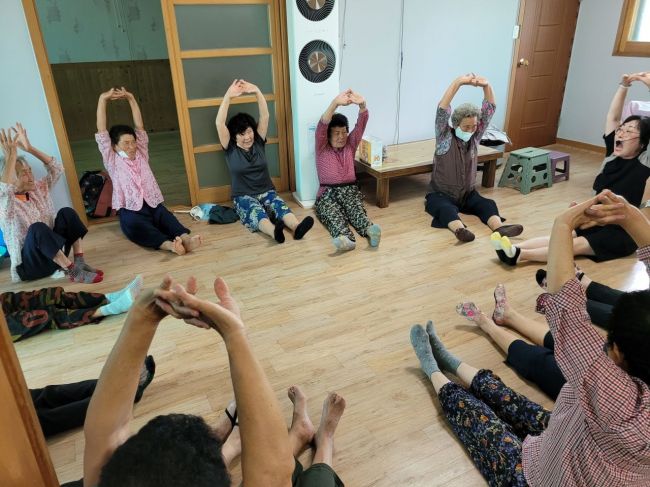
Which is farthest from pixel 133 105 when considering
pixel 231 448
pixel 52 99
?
pixel 231 448

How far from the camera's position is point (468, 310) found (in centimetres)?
223

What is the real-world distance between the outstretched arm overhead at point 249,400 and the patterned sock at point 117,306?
167 cm

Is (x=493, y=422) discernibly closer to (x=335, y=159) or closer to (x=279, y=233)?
(x=279, y=233)

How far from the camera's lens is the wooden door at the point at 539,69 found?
15.4 ft

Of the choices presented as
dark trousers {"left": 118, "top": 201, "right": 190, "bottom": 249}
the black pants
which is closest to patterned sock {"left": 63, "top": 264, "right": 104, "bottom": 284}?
dark trousers {"left": 118, "top": 201, "right": 190, "bottom": 249}

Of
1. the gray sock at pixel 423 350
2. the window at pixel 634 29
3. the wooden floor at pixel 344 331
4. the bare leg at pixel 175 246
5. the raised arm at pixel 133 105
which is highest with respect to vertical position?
the window at pixel 634 29

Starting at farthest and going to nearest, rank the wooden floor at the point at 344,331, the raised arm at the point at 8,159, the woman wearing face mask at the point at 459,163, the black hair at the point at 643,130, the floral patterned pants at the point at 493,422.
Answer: the woman wearing face mask at the point at 459,163
the black hair at the point at 643,130
the raised arm at the point at 8,159
the wooden floor at the point at 344,331
the floral patterned pants at the point at 493,422

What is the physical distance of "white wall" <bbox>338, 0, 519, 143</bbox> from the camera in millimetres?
3941

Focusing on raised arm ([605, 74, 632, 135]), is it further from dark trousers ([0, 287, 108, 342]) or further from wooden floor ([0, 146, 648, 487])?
dark trousers ([0, 287, 108, 342])

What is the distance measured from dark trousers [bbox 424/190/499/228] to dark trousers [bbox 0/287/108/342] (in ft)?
7.46

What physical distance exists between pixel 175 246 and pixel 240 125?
3.45ft

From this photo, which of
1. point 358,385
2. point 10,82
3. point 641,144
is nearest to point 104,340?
point 358,385

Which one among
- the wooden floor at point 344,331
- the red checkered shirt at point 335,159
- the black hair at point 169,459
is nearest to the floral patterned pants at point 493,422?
the wooden floor at point 344,331

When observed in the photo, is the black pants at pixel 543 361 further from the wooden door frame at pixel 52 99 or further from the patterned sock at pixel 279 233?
the wooden door frame at pixel 52 99
